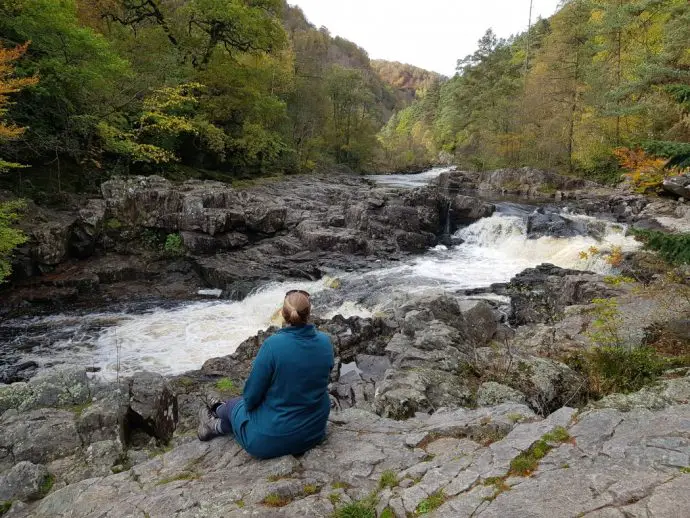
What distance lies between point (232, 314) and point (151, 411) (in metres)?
7.58

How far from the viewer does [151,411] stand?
19.1ft

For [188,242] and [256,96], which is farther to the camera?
[256,96]

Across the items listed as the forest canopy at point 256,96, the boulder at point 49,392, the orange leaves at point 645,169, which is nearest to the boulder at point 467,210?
the orange leaves at point 645,169

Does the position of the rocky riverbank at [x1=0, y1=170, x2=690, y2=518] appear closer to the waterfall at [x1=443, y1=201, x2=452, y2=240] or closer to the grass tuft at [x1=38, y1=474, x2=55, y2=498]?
the grass tuft at [x1=38, y1=474, x2=55, y2=498]

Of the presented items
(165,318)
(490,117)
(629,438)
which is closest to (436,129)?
(490,117)

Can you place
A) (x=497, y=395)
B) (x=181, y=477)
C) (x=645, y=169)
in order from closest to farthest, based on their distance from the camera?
(x=181, y=477) → (x=497, y=395) → (x=645, y=169)

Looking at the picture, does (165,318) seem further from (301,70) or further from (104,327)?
(301,70)

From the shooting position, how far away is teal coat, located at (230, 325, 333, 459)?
3.38 m

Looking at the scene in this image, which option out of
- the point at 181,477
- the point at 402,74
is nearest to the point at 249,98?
the point at 181,477

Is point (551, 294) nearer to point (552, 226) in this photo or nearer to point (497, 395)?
point (552, 226)

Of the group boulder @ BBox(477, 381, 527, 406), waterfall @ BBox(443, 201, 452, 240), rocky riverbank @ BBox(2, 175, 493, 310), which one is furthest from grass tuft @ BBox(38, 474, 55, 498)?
waterfall @ BBox(443, 201, 452, 240)

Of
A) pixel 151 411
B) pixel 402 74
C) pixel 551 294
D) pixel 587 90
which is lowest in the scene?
pixel 151 411

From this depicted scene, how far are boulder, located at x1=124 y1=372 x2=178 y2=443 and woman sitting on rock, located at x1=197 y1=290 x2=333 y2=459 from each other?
8.76ft

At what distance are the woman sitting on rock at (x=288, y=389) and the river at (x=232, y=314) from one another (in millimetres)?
5640
